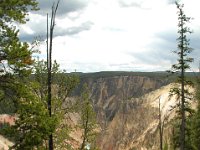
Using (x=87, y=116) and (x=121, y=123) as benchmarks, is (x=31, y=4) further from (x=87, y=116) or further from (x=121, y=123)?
(x=121, y=123)

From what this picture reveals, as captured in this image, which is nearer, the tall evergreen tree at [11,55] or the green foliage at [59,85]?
the tall evergreen tree at [11,55]

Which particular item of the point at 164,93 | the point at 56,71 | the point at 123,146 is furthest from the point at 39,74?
the point at 164,93

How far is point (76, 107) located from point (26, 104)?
8.20 metres

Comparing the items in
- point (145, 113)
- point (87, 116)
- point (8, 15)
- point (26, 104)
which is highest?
point (8, 15)

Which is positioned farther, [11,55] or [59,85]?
[59,85]

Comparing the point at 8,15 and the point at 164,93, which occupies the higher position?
the point at 8,15

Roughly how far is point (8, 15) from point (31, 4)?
1288mm

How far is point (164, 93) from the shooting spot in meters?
150

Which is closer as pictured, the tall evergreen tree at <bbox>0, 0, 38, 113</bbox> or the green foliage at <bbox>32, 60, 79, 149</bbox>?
the tall evergreen tree at <bbox>0, 0, 38, 113</bbox>

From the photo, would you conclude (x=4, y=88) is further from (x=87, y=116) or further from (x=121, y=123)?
(x=121, y=123)

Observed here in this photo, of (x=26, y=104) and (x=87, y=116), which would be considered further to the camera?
(x=87, y=116)

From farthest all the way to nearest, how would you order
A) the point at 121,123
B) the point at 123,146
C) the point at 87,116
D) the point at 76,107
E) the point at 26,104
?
1. the point at 121,123
2. the point at 123,146
3. the point at 87,116
4. the point at 76,107
5. the point at 26,104

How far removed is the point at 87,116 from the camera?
112ft

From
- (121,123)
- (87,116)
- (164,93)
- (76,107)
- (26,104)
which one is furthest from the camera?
(121,123)
